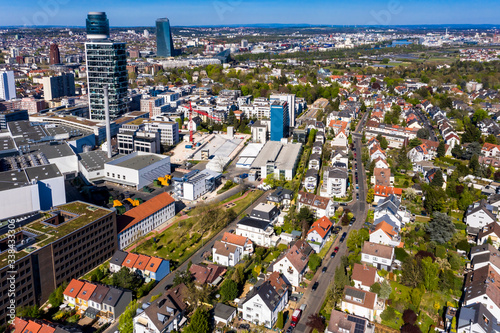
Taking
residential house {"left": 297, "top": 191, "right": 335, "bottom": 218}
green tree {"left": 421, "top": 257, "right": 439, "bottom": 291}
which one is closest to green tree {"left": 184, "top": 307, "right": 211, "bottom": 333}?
green tree {"left": 421, "top": 257, "right": 439, "bottom": 291}

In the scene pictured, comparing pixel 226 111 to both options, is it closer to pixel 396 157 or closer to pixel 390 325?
pixel 396 157

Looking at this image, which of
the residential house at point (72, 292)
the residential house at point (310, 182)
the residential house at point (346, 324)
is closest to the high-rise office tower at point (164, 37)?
the residential house at point (310, 182)

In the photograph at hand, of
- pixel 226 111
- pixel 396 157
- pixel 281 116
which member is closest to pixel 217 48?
pixel 226 111

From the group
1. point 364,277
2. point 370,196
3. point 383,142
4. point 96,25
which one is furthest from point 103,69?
point 364,277

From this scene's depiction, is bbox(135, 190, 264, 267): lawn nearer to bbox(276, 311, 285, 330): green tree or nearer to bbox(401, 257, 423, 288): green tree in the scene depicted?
bbox(276, 311, 285, 330): green tree

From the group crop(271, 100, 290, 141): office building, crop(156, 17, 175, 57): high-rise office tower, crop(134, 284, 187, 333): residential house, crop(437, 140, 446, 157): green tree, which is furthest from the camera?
crop(156, 17, 175, 57): high-rise office tower

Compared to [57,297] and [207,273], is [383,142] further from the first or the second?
[57,297]
